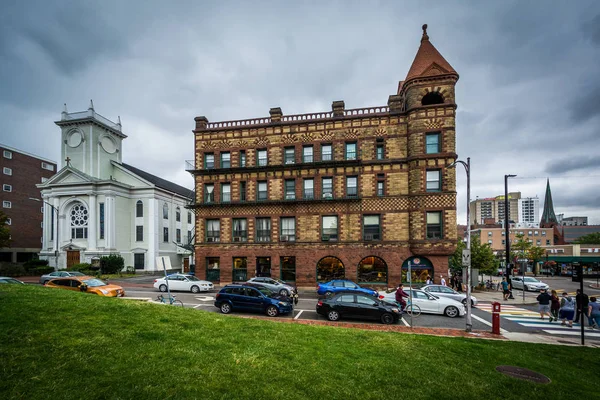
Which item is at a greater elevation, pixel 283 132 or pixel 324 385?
pixel 283 132

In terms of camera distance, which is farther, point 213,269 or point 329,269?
point 213,269

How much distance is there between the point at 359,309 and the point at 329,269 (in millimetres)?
11915

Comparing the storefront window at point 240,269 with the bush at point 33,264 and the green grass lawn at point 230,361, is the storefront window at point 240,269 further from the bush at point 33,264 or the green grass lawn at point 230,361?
the bush at point 33,264

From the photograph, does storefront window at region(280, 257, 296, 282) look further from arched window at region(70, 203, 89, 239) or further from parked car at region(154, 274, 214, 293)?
arched window at region(70, 203, 89, 239)

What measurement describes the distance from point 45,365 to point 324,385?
532 centimetres

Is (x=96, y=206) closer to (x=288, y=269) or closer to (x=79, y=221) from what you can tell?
(x=79, y=221)

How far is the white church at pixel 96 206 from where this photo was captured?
122ft

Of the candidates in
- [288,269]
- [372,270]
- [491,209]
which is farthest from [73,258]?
[491,209]

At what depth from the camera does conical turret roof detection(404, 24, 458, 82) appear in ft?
78.4

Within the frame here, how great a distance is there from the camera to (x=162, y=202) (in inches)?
1629

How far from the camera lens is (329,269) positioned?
84.3ft

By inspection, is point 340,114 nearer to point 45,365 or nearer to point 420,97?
point 420,97

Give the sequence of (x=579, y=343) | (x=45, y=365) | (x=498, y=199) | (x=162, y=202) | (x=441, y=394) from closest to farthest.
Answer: (x=45, y=365), (x=441, y=394), (x=579, y=343), (x=162, y=202), (x=498, y=199)

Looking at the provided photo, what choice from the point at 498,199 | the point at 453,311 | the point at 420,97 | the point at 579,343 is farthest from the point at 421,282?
the point at 498,199
